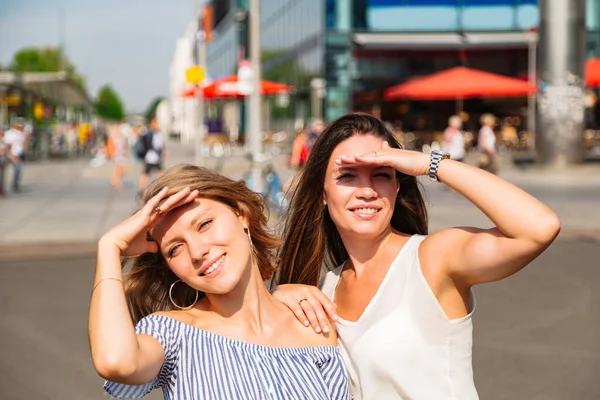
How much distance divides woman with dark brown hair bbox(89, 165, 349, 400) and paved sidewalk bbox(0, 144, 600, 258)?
10.3 metres

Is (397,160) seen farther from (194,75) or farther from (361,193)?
(194,75)

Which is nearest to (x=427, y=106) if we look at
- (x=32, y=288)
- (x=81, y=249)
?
(x=81, y=249)

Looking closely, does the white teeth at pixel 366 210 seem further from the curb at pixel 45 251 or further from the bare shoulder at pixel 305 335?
the curb at pixel 45 251

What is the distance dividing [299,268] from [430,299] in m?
0.67

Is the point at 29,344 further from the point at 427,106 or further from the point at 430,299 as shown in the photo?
the point at 427,106

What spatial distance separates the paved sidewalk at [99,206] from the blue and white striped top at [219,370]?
34.3 ft

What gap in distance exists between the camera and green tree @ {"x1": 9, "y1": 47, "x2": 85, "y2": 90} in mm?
114188

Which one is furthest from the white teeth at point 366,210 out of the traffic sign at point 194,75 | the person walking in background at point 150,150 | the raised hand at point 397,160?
the traffic sign at point 194,75

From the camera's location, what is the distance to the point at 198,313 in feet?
8.61

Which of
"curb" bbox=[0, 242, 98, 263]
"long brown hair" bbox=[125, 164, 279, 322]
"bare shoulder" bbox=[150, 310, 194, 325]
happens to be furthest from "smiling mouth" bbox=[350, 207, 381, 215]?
"curb" bbox=[0, 242, 98, 263]

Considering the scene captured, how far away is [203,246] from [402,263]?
0.63m

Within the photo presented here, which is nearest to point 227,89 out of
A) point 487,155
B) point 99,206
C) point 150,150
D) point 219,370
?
point 150,150

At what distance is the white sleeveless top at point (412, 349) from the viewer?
2.65m

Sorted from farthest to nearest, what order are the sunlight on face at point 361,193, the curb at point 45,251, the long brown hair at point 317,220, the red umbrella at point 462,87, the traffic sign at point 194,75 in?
1. the red umbrella at point 462,87
2. the traffic sign at point 194,75
3. the curb at point 45,251
4. the long brown hair at point 317,220
5. the sunlight on face at point 361,193
